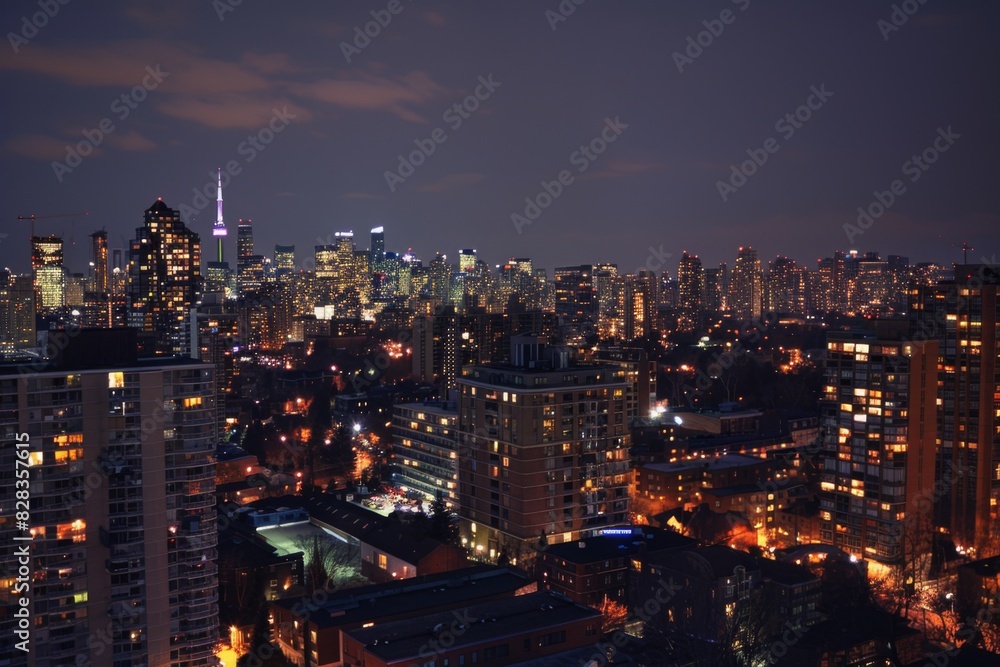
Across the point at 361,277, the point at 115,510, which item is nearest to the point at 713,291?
the point at 361,277

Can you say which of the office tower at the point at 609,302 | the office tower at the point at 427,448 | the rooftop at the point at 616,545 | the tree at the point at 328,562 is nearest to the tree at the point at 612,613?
the rooftop at the point at 616,545

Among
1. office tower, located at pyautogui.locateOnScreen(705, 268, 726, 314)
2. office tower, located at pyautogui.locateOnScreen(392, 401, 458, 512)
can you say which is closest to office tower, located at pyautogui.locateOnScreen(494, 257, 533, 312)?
office tower, located at pyautogui.locateOnScreen(705, 268, 726, 314)

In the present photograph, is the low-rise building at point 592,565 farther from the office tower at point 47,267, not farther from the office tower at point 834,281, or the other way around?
the office tower at point 834,281

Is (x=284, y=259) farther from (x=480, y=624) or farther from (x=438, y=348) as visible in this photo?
(x=480, y=624)

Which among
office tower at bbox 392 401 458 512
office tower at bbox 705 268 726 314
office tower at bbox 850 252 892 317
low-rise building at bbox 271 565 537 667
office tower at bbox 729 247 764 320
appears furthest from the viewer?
office tower at bbox 705 268 726 314

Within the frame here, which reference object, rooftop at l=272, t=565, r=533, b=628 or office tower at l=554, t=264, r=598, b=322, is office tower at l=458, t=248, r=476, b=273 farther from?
rooftop at l=272, t=565, r=533, b=628

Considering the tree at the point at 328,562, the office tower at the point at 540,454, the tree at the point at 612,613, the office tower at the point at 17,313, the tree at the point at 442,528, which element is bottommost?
the tree at the point at 612,613
